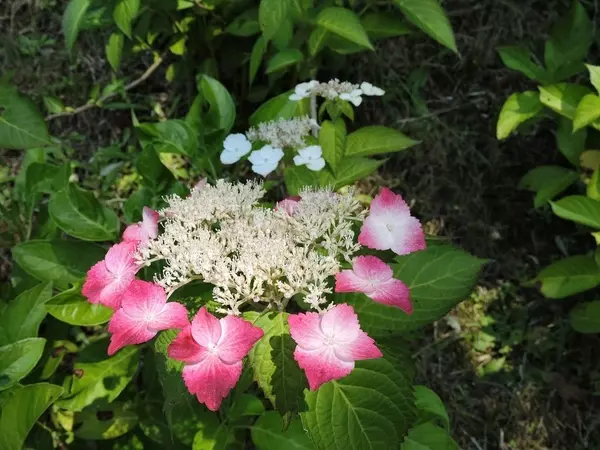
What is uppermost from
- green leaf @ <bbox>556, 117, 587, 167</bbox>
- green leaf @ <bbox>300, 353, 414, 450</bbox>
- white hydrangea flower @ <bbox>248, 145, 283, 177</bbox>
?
white hydrangea flower @ <bbox>248, 145, 283, 177</bbox>

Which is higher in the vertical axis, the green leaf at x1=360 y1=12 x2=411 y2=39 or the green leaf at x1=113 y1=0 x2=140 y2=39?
the green leaf at x1=113 y1=0 x2=140 y2=39

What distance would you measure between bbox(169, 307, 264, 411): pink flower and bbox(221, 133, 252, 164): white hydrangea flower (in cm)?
52

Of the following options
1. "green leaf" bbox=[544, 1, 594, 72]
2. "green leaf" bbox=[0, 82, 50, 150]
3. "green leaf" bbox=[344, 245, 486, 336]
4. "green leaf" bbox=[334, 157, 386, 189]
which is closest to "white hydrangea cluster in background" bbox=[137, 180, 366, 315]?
"green leaf" bbox=[344, 245, 486, 336]

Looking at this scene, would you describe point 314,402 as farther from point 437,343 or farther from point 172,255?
point 437,343

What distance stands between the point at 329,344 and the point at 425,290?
308mm

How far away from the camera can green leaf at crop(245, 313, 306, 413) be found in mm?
875

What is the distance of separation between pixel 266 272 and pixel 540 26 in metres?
1.72

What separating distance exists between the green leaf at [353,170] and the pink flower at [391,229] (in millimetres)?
280

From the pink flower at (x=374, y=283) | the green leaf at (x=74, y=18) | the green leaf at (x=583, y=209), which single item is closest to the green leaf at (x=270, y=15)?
the green leaf at (x=74, y=18)

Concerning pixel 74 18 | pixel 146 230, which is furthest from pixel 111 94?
pixel 146 230

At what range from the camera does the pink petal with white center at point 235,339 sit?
812 millimetres

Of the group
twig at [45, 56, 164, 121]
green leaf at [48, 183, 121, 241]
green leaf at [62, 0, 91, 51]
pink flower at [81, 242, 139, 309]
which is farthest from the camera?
twig at [45, 56, 164, 121]

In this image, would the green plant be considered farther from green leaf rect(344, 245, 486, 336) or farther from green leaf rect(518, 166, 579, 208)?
green leaf rect(344, 245, 486, 336)

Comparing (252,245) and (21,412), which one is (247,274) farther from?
(21,412)
